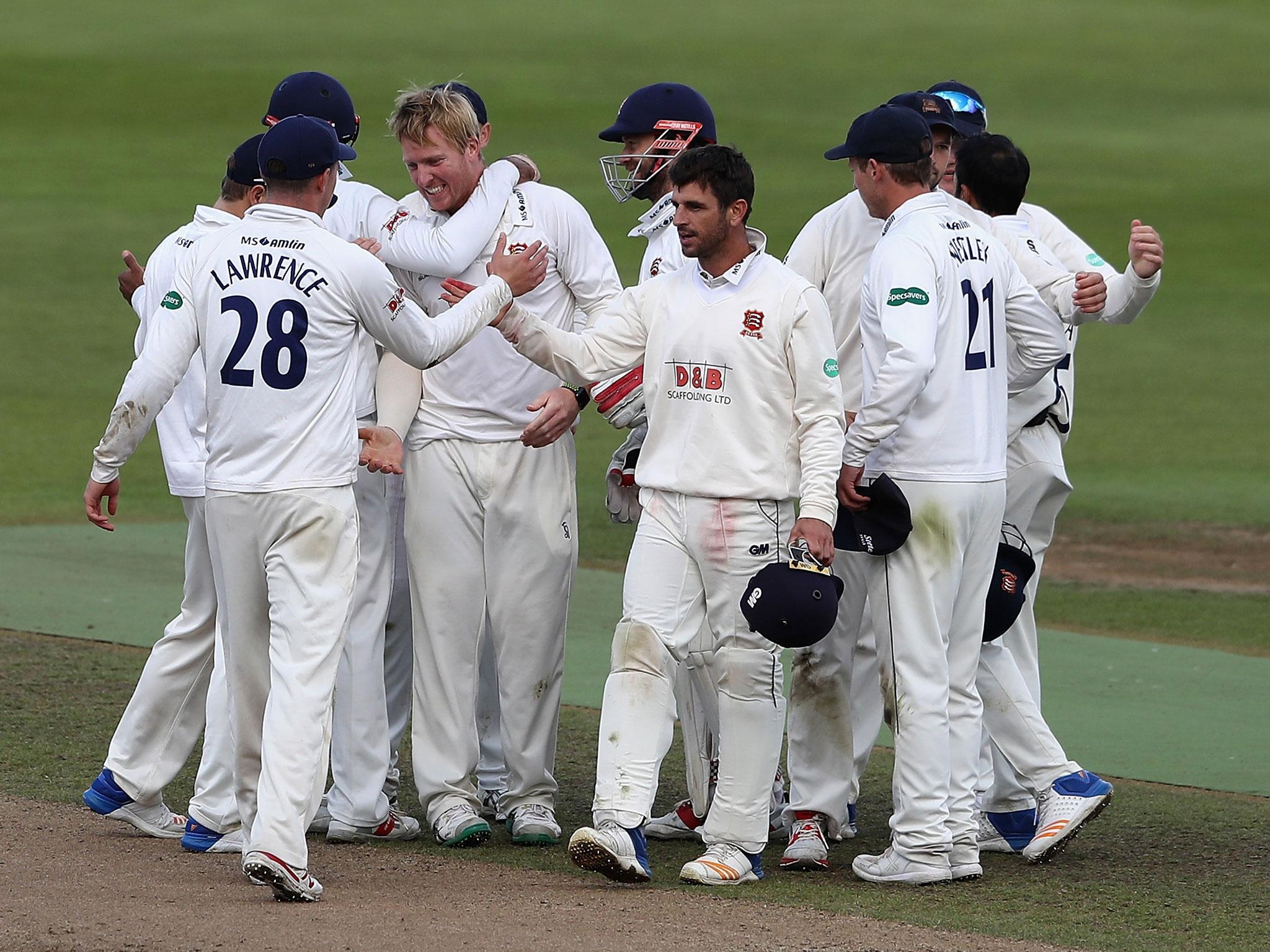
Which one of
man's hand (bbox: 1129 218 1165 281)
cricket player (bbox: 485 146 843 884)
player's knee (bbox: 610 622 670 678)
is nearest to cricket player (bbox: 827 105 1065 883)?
cricket player (bbox: 485 146 843 884)

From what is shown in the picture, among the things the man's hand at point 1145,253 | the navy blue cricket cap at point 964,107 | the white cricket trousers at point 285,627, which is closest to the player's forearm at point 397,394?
the white cricket trousers at point 285,627

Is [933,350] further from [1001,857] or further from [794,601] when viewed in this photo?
[1001,857]

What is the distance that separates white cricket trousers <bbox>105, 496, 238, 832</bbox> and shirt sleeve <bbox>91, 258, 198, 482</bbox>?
1.99 feet

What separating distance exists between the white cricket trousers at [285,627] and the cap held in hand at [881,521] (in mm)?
1519

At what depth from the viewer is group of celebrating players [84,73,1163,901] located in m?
5.19

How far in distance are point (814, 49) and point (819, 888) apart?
40.6 metres

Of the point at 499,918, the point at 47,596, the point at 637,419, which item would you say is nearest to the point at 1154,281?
the point at 637,419

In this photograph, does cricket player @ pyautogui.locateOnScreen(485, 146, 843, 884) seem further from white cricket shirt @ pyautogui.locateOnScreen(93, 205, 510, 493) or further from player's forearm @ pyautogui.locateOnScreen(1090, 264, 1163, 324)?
player's forearm @ pyautogui.locateOnScreen(1090, 264, 1163, 324)

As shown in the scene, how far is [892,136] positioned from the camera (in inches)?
222

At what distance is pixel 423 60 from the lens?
41219 mm

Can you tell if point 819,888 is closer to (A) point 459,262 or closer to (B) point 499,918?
(B) point 499,918

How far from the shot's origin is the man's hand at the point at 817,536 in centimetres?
528

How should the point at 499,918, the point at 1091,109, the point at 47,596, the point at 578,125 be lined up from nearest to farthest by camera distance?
the point at 499,918
the point at 47,596
the point at 578,125
the point at 1091,109

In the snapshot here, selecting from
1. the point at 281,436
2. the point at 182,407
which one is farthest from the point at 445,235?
the point at 281,436
